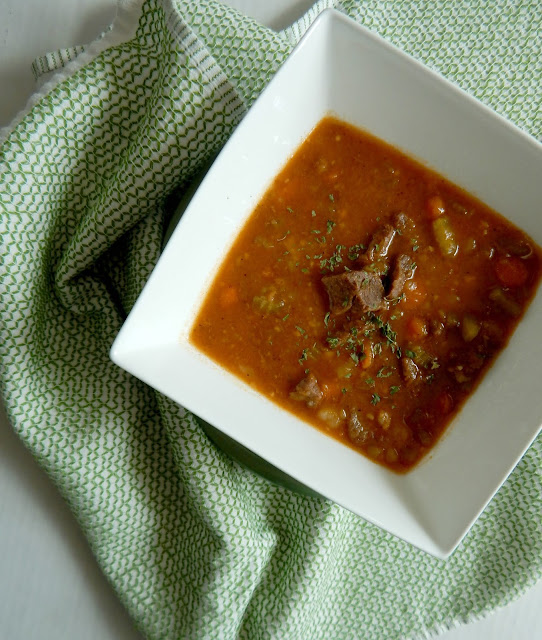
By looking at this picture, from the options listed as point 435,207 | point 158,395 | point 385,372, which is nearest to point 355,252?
point 435,207

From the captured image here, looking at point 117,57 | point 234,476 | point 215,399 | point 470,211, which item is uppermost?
point 470,211

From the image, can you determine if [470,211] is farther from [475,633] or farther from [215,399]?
[475,633]

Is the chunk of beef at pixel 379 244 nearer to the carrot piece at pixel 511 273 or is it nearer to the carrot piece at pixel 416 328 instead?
the carrot piece at pixel 416 328

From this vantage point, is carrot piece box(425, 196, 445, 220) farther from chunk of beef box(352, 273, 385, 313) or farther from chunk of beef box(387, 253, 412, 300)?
chunk of beef box(352, 273, 385, 313)

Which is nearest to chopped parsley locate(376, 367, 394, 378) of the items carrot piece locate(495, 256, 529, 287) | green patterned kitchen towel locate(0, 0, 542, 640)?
carrot piece locate(495, 256, 529, 287)

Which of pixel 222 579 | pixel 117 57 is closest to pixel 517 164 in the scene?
pixel 117 57

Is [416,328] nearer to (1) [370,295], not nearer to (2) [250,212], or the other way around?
(1) [370,295]

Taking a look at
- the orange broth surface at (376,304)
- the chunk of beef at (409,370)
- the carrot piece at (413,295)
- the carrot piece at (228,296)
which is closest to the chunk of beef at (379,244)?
the orange broth surface at (376,304)
